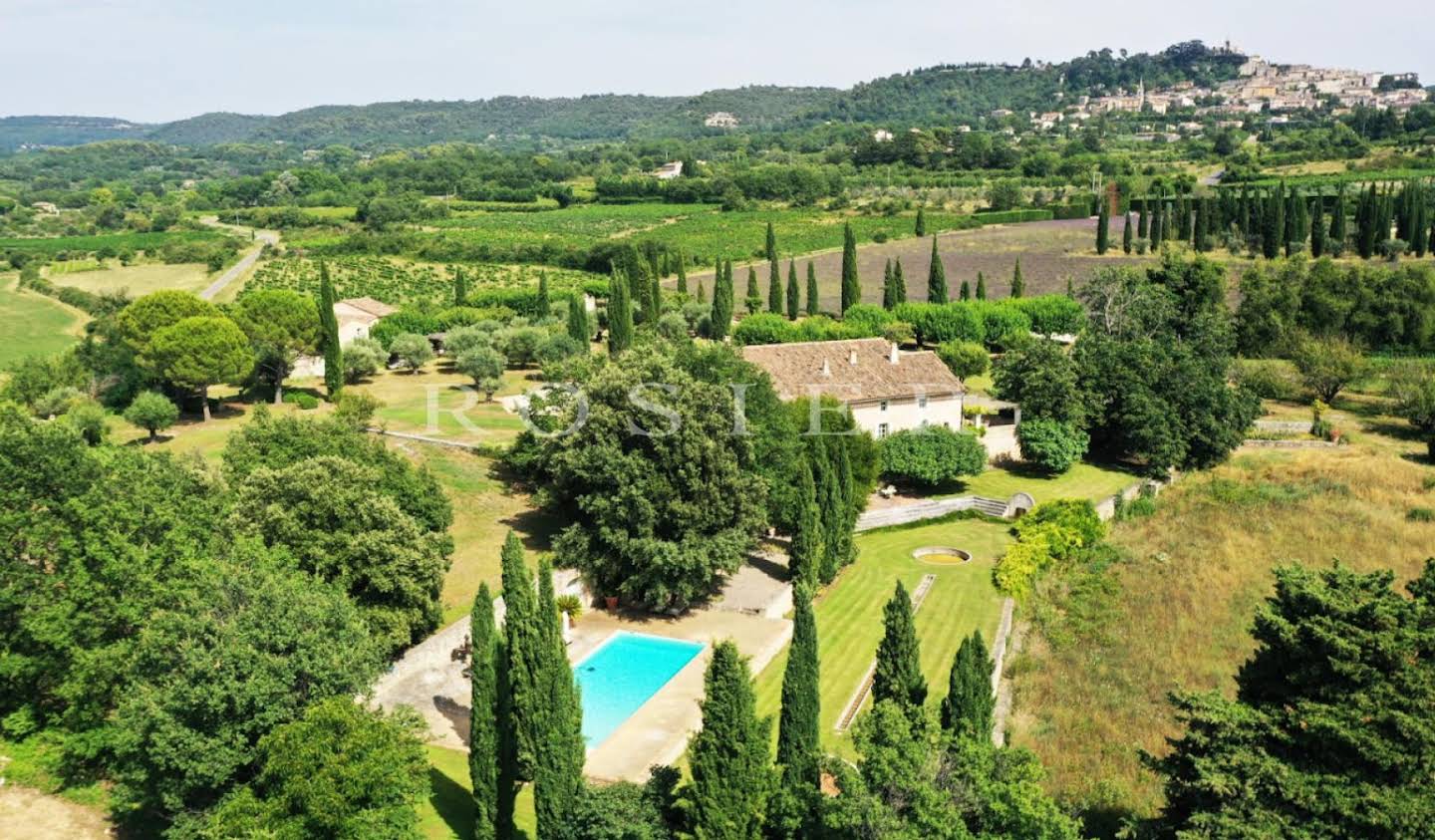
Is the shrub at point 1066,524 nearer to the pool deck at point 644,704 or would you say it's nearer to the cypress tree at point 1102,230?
the pool deck at point 644,704

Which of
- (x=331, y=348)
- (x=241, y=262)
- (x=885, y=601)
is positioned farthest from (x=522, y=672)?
(x=241, y=262)

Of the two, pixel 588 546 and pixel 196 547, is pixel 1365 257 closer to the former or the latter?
pixel 588 546

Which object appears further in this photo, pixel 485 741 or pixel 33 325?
pixel 33 325

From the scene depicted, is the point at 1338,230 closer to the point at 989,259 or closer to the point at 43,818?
the point at 989,259

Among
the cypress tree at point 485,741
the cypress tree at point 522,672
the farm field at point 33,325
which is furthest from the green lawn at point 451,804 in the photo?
the farm field at point 33,325

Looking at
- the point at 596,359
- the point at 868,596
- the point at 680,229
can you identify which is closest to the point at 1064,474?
the point at 868,596

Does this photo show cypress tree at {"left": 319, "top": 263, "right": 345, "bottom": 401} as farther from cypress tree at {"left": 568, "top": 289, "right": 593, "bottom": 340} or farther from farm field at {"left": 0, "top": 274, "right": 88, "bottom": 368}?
farm field at {"left": 0, "top": 274, "right": 88, "bottom": 368}
